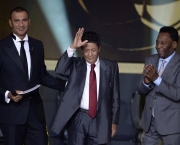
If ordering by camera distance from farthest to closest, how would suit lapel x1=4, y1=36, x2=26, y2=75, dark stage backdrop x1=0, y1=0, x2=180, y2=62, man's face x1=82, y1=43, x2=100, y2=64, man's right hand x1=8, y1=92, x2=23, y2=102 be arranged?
dark stage backdrop x1=0, y1=0, x2=180, y2=62 < suit lapel x1=4, y1=36, x2=26, y2=75 < man's right hand x1=8, y1=92, x2=23, y2=102 < man's face x1=82, y1=43, x2=100, y2=64

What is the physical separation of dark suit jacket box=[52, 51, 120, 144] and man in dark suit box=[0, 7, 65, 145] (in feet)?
1.24

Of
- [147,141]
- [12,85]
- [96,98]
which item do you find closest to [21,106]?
[12,85]

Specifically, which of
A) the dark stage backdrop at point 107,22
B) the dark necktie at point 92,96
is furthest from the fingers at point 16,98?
the dark stage backdrop at point 107,22

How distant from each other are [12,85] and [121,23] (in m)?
2.36

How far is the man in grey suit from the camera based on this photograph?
18.2 ft

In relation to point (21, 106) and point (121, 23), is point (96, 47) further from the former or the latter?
point (121, 23)

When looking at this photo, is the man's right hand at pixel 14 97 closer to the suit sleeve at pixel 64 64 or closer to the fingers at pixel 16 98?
the fingers at pixel 16 98

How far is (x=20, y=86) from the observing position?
569cm

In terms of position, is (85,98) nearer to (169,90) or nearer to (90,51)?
(90,51)

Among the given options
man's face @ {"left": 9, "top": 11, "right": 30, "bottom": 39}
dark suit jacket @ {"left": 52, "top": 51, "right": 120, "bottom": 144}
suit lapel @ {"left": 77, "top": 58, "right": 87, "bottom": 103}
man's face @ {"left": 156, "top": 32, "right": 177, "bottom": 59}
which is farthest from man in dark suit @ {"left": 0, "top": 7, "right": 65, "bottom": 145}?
man's face @ {"left": 156, "top": 32, "right": 177, "bottom": 59}

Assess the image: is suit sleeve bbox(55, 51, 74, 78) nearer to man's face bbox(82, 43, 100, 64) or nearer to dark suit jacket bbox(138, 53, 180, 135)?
man's face bbox(82, 43, 100, 64)

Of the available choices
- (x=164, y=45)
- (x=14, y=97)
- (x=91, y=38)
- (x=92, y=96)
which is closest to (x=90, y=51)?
(x=91, y=38)

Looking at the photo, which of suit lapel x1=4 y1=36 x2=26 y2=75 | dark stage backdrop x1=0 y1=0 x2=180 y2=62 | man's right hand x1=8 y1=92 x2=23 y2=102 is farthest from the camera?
dark stage backdrop x1=0 y1=0 x2=180 y2=62

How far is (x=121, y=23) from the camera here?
24.9ft
